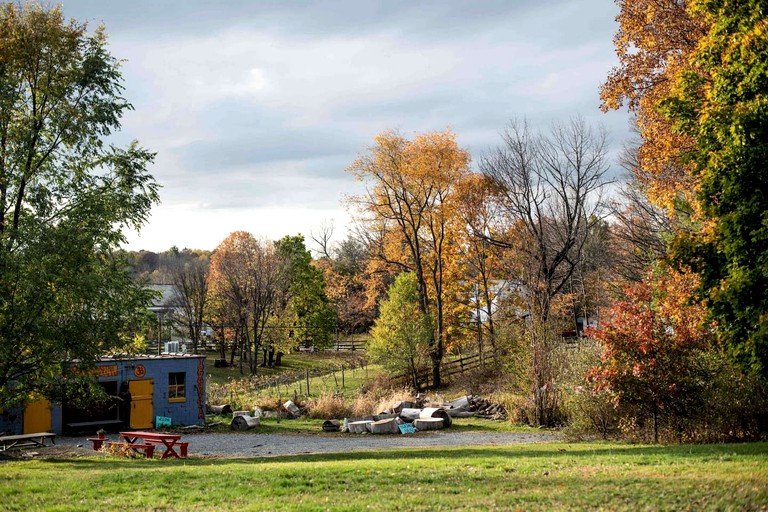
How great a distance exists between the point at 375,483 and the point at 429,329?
85.3 feet

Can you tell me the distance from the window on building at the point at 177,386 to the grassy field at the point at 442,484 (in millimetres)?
12569

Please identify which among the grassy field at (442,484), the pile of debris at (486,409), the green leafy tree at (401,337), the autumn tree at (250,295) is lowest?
the pile of debris at (486,409)

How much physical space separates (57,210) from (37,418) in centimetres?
961

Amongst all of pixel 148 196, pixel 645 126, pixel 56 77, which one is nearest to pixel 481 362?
pixel 645 126

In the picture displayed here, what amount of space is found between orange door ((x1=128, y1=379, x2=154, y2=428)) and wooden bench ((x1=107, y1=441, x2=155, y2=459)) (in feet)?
24.4

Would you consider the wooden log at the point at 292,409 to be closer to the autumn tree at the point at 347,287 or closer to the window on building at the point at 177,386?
the window on building at the point at 177,386

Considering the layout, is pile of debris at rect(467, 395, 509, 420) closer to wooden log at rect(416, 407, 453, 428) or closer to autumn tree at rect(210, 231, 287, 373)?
wooden log at rect(416, 407, 453, 428)

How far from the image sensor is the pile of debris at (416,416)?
2323 cm

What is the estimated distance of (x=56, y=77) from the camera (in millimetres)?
18188

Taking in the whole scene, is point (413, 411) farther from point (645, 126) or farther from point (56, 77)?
point (56, 77)

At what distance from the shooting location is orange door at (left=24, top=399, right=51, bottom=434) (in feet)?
74.5

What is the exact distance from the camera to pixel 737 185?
33.6 feet

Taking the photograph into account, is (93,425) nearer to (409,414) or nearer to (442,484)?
(409,414)

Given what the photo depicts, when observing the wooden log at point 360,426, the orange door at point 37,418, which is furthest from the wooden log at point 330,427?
the orange door at point 37,418
